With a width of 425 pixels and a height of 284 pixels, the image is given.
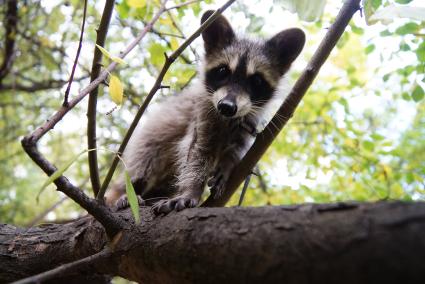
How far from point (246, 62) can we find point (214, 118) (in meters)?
0.53

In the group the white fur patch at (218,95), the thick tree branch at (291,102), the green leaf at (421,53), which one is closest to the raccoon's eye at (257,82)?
the white fur patch at (218,95)

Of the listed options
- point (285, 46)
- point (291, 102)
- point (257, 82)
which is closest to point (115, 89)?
point (291, 102)

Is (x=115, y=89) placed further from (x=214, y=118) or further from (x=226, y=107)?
(x=214, y=118)

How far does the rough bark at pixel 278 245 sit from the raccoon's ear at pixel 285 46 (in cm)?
219

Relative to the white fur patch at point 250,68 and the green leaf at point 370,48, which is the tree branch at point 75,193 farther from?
the green leaf at point 370,48

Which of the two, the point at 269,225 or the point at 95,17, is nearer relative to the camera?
the point at 269,225

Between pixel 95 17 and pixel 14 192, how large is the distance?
466cm

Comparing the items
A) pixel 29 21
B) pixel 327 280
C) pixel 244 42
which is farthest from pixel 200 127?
pixel 29 21

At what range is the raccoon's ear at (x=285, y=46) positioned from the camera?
3.53 metres

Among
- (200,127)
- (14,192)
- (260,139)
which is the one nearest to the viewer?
(260,139)

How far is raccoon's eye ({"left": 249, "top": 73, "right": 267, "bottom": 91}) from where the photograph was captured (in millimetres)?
3448

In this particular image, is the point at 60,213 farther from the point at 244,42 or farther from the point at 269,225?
the point at 269,225

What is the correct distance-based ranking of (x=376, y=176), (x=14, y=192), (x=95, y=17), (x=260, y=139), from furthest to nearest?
(x=14, y=192) → (x=95, y=17) → (x=376, y=176) → (x=260, y=139)

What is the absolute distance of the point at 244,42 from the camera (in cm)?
372
